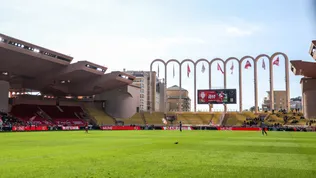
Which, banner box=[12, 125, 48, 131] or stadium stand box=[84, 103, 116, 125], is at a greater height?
stadium stand box=[84, 103, 116, 125]

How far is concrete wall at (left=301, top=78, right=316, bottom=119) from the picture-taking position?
276 feet

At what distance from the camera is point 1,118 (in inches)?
2643

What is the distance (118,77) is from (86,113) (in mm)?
18548

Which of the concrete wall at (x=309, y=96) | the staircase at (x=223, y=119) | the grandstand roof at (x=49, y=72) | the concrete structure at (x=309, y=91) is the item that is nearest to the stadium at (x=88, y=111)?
the grandstand roof at (x=49, y=72)

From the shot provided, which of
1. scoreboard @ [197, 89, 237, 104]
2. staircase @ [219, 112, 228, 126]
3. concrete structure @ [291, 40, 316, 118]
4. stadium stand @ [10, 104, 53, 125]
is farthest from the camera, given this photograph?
staircase @ [219, 112, 228, 126]

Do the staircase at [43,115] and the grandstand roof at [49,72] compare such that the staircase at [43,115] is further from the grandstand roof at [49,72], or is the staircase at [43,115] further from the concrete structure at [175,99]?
the concrete structure at [175,99]

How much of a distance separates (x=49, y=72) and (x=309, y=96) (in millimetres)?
66262

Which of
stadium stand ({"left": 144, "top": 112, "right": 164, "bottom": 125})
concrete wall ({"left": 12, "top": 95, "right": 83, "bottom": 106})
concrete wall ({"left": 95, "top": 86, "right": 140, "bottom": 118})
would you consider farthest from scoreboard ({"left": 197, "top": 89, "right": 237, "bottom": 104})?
concrete wall ({"left": 12, "top": 95, "right": 83, "bottom": 106})

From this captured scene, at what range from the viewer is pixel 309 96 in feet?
279

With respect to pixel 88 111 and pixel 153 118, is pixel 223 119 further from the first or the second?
pixel 88 111

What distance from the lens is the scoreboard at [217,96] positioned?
82188 mm

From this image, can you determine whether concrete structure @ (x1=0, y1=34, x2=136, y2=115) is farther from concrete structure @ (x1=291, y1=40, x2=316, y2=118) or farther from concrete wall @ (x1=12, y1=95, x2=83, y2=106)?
concrete structure @ (x1=291, y1=40, x2=316, y2=118)

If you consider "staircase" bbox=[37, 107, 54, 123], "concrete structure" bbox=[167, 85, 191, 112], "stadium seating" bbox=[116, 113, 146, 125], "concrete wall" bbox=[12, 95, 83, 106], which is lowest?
"stadium seating" bbox=[116, 113, 146, 125]

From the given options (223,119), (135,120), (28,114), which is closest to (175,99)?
(135,120)
